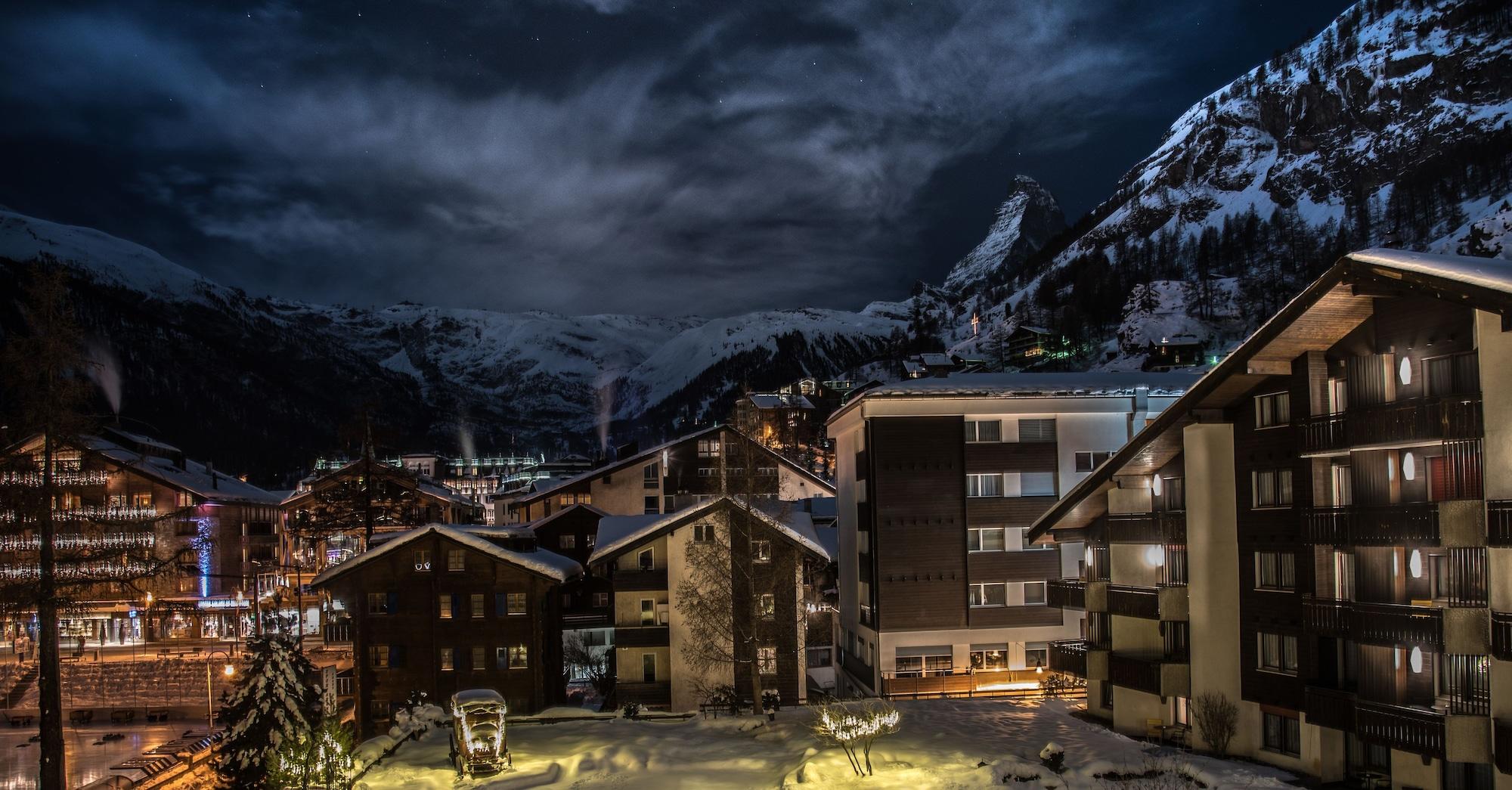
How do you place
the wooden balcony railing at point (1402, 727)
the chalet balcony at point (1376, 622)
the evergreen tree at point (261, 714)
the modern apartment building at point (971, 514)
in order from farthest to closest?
the modern apartment building at point (971, 514) < the evergreen tree at point (261, 714) < the chalet balcony at point (1376, 622) < the wooden balcony railing at point (1402, 727)

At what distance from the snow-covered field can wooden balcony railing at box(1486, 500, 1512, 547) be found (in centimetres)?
797

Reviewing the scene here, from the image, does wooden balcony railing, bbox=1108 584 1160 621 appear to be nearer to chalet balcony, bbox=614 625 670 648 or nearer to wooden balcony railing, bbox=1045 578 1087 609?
wooden balcony railing, bbox=1045 578 1087 609

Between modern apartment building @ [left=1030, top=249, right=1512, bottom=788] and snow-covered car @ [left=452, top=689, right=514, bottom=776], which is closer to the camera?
modern apartment building @ [left=1030, top=249, right=1512, bottom=788]

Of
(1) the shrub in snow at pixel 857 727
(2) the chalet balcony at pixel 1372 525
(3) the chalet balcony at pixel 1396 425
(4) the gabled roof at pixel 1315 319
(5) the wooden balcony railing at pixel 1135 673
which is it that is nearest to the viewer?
(4) the gabled roof at pixel 1315 319

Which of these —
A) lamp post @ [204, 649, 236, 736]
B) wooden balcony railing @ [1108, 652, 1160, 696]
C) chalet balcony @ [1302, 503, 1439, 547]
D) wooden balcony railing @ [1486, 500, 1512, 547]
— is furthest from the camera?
lamp post @ [204, 649, 236, 736]

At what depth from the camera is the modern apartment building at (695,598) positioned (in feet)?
132

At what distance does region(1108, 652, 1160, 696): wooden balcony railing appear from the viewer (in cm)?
2884

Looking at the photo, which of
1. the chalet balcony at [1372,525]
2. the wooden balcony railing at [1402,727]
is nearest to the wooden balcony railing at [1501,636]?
the wooden balcony railing at [1402,727]

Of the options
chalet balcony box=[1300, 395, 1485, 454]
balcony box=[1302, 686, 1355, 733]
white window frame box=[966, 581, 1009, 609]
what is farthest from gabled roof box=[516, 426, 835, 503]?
chalet balcony box=[1300, 395, 1485, 454]

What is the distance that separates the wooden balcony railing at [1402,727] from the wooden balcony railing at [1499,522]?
3676 millimetres

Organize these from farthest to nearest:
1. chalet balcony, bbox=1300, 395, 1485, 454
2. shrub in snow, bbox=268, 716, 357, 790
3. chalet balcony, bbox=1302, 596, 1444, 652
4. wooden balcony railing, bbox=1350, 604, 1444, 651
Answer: shrub in snow, bbox=268, 716, 357, 790 < chalet balcony, bbox=1302, 596, 1444, 652 < wooden balcony railing, bbox=1350, 604, 1444, 651 < chalet balcony, bbox=1300, 395, 1485, 454

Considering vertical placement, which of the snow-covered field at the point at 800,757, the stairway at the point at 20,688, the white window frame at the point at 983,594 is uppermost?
the white window frame at the point at 983,594

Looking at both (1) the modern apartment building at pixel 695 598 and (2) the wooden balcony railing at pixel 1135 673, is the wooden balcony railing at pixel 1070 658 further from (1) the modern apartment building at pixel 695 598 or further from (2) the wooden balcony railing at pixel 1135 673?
(1) the modern apartment building at pixel 695 598

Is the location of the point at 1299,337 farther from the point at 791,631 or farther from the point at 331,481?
the point at 331,481
